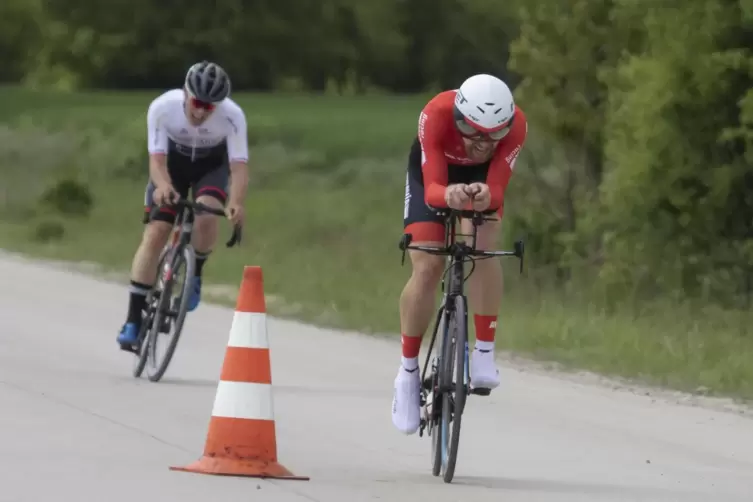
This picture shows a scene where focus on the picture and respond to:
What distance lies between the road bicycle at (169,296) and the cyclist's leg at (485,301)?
3.16 m

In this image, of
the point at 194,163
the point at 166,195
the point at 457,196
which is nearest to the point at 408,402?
the point at 457,196

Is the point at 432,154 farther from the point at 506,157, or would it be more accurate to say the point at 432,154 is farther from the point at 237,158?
the point at 237,158

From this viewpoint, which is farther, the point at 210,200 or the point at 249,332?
the point at 210,200

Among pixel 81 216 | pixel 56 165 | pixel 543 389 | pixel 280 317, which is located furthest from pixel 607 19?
pixel 56 165

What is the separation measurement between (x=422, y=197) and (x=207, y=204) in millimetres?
3303

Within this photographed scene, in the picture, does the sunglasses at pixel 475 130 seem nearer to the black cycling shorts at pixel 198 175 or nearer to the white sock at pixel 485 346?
the white sock at pixel 485 346

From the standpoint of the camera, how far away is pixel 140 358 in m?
11.3

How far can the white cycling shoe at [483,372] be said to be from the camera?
324 inches

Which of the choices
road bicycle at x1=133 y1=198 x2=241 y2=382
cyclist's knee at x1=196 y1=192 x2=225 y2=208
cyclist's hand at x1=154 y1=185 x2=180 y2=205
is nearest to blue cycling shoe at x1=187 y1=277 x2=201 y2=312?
road bicycle at x1=133 y1=198 x2=241 y2=382

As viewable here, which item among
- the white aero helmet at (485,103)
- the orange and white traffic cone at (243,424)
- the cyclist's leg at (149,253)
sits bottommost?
the orange and white traffic cone at (243,424)

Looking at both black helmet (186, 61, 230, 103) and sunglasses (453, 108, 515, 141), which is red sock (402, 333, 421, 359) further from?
black helmet (186, 61, 230, 103)

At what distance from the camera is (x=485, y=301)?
27.3 feet

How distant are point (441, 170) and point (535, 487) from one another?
1.51 meters

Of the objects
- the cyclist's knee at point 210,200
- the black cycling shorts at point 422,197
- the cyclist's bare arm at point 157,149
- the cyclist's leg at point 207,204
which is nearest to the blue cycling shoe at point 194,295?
the cyclist's leg at point 207,204
